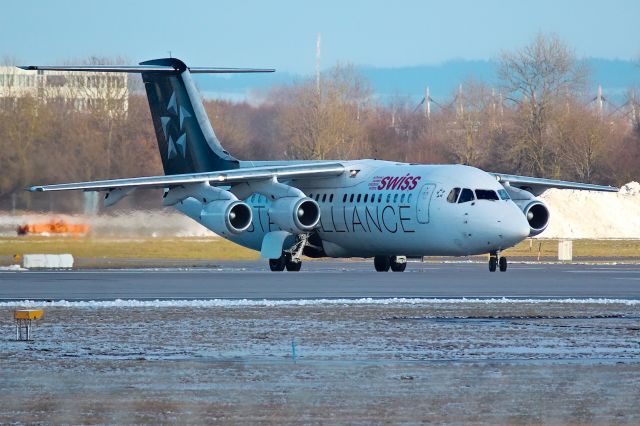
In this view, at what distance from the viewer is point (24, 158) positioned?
45.3 meters

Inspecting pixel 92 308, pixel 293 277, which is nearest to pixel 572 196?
pixel 293 277

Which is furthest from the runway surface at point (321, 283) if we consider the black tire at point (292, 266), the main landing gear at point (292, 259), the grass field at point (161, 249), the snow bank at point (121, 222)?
the grass field at point (161, 249)

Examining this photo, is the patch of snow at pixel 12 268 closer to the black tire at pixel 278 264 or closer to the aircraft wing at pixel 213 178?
the aircraft wing at pixel 213 178

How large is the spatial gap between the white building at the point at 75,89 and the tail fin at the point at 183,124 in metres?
11.2

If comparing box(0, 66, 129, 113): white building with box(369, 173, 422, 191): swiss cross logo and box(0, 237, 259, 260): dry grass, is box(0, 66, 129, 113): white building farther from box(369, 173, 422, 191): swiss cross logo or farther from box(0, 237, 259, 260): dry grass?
box(369, 173, 422, 191): swiss cross logo

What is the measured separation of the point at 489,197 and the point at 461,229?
3.62ft

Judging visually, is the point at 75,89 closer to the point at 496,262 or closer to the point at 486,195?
the point at 496,262

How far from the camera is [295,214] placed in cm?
3750

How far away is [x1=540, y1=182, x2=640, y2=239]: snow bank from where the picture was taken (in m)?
71.6

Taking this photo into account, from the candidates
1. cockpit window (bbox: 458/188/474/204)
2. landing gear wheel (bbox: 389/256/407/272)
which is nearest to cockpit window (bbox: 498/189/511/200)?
cockpit window (bbox: 458/188/474/204)

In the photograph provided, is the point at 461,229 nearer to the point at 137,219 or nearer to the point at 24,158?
the point at 137,219

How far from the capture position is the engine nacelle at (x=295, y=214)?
37562 millimetres

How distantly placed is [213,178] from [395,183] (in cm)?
490

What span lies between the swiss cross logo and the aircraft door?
0.48m
